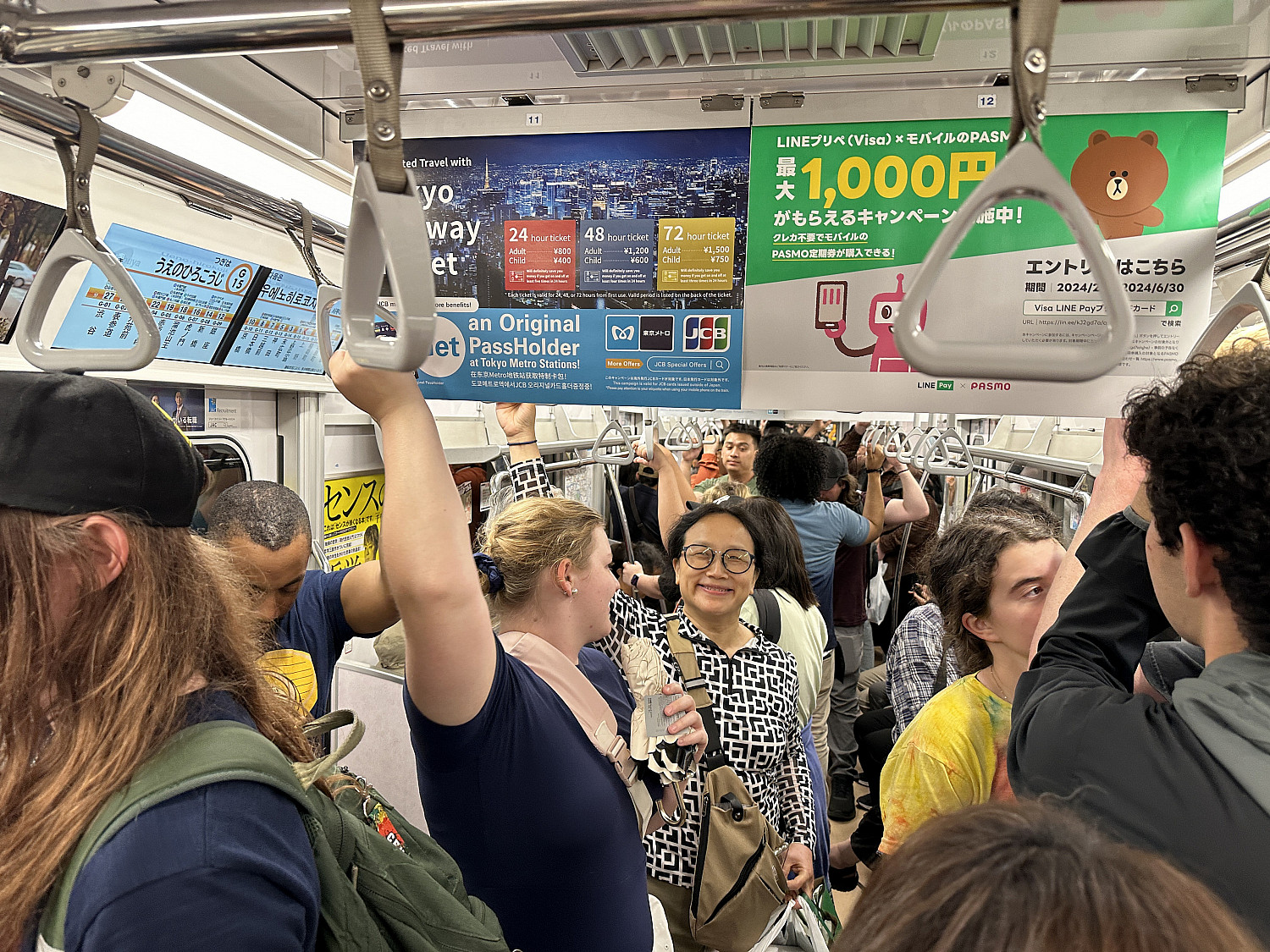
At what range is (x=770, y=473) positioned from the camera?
4.25 meters

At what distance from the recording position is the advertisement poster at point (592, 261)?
1716 millimetres

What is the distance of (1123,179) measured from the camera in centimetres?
158

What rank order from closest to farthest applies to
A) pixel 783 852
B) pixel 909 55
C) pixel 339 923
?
pixel 339 923, pixel 909 55, pixel 783 852

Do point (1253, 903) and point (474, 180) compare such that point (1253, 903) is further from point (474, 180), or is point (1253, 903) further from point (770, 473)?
point (770, 473)

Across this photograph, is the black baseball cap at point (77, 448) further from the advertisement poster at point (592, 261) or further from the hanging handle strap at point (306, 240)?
the advertisement poster at point (592, 261)

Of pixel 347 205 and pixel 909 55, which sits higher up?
pixel 909 55

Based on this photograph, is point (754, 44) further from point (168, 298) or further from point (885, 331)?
point (168, 298)

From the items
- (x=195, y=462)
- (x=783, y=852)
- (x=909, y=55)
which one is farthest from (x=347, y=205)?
(x=783, y=852)

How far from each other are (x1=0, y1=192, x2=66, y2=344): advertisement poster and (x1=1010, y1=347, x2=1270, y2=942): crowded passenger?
111 inches

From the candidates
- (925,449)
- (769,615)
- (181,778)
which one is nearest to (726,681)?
(769,615)

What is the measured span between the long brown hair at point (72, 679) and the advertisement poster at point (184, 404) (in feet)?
7.40

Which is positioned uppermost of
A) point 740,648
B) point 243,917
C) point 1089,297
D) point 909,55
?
point 909,55

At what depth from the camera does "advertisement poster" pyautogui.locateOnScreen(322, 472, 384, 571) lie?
4004 mm

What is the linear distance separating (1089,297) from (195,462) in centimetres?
173
